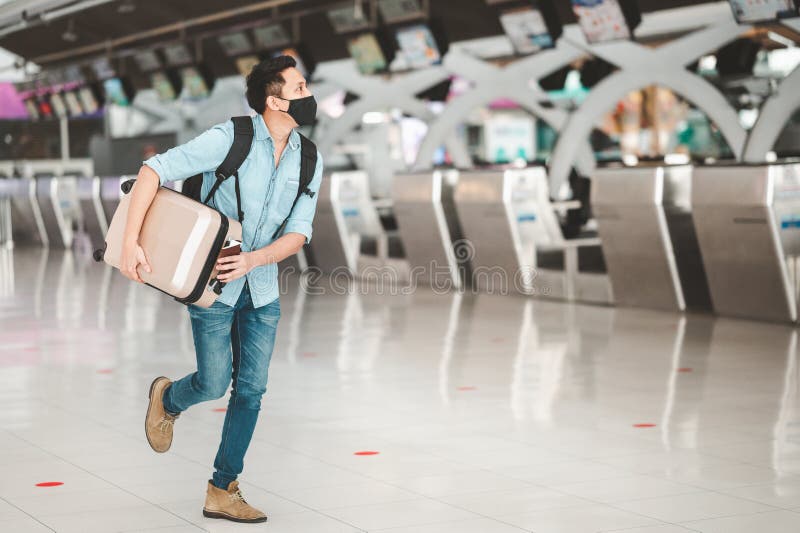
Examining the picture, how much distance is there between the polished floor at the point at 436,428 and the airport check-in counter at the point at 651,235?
465 millimetres

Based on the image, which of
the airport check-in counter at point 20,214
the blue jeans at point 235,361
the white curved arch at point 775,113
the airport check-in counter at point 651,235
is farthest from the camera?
the airport check-in counter at point 20,214

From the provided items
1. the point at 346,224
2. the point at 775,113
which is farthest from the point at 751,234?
the point at 346,224

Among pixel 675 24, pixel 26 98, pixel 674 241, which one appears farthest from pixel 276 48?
pixel 26 98

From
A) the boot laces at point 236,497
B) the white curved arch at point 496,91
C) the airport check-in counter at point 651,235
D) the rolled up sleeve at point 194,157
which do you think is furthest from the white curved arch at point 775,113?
the rolled up sleeve at point 194,157

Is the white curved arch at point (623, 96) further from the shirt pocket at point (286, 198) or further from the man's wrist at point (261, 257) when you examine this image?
the man's wrist at point (261, 257)

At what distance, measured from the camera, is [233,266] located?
419 cm

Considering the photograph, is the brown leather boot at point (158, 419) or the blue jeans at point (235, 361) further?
the brown leather boot at point (158, 419)

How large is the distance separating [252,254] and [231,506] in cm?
92

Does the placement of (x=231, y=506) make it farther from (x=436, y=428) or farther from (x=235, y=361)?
(x=436, y=428)

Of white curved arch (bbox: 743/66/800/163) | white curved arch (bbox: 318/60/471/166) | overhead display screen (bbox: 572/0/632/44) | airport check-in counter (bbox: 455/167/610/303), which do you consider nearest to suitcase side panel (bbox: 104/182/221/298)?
overhead display screen (bbox: 572/0/632/44)

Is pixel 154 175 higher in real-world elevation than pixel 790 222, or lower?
higher

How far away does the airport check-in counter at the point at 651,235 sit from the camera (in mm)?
11133

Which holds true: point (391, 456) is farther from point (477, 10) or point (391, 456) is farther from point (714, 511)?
point (477, 10)

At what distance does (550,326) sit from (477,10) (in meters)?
7.03
